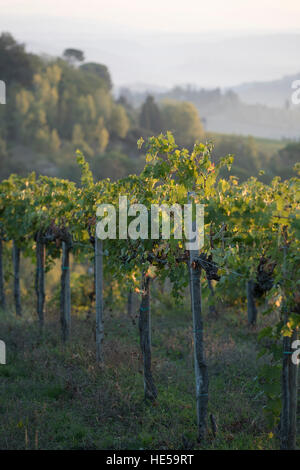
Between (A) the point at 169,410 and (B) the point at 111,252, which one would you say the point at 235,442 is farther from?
(B) the point at 111,252

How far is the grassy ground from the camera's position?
559 centimetres

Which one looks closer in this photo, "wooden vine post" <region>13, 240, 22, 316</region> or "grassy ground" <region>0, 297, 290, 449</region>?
"grassy ground" <region>0, 297, 290, 449</region>

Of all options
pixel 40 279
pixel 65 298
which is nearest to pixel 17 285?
pixel 40 279

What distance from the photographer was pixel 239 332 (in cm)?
1088

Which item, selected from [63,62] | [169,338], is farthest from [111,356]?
[63,62]

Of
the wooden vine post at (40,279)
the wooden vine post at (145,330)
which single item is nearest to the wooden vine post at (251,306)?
the wooden vine post at (40,279)

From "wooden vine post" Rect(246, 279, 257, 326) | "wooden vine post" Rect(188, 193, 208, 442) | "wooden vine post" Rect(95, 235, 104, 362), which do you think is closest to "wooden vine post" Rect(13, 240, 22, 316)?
"wooden vine post" Rect(95, 235, 104, 362)

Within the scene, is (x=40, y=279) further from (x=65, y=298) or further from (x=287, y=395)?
(x=287, y=395)

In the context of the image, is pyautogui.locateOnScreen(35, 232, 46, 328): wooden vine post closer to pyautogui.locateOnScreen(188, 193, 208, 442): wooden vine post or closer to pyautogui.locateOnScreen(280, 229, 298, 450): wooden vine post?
pyautogui.locateOnScreen(188, 193, 208, 442): wooden vine post

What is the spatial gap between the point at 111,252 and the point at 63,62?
9189cm

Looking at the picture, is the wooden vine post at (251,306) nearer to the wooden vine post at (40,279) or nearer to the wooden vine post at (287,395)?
the wooden vine post at (40,279)

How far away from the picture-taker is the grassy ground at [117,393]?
5586mm
